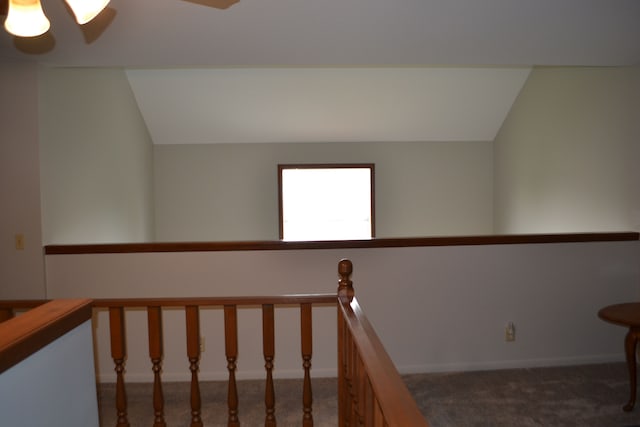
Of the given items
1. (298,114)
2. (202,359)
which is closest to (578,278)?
(202,359)

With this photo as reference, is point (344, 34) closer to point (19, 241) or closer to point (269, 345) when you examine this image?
point (269, 345)

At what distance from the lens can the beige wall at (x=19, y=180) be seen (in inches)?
117

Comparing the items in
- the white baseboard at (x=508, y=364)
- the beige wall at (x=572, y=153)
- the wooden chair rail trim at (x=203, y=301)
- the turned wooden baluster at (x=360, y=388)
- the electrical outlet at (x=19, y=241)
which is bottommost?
the white baseboard at (x=508, y=364)

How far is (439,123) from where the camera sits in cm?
536

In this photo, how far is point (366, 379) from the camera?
51.1 inches

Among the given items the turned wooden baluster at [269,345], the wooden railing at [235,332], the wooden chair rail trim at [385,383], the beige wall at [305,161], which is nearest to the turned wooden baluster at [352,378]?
the wooden railing at [235,332]

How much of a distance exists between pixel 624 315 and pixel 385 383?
90.0 inches

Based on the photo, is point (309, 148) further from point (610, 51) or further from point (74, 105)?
point (610, 51)

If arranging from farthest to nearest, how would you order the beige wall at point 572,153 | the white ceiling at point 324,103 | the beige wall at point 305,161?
the beige wall at point 305,161 < the white ceiling at point 324,103 < the beige wall at point 572,153

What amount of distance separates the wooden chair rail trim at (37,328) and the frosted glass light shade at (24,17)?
0.84 m

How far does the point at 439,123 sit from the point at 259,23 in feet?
11.0

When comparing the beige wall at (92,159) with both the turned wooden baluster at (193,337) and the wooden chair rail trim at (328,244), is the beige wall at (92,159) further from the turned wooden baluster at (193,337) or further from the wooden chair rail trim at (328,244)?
the turned wooden baluster at (193,337)

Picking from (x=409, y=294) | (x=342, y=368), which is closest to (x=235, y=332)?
(x=342, y=368)

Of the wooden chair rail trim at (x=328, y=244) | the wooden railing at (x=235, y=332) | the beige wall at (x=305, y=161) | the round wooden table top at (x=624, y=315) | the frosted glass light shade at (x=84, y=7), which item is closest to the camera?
the frosted glass light shade at (x=84, y=7)
